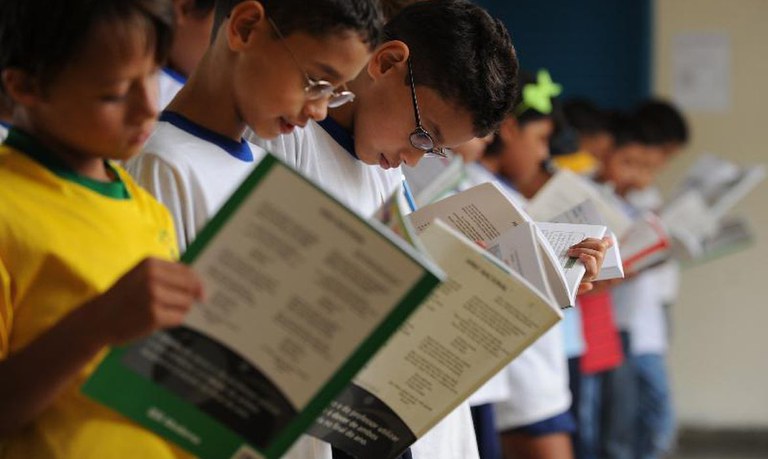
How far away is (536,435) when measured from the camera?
3.29 meters

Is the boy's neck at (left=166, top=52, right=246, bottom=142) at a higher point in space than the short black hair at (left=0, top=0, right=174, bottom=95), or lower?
lower

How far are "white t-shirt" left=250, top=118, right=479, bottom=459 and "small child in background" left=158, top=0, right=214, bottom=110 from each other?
308mm

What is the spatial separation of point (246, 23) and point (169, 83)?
70 centimetres

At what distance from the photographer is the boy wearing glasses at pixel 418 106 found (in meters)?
1.99

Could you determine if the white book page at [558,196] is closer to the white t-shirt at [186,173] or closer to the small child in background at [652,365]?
the white t-shirt at [186,173]

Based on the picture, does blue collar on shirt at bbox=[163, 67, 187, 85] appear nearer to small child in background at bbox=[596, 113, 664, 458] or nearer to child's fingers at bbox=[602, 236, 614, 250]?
child's fingers at bbox=[602, 236, 614, 250]

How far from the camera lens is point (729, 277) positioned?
6.46 metres

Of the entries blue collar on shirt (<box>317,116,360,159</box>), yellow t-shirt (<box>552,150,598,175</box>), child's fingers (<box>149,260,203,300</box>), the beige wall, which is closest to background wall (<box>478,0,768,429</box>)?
the beige wall

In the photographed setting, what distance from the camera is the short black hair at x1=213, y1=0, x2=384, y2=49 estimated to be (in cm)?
164

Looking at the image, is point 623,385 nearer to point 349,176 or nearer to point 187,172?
point 349,176

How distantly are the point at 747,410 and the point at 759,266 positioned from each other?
721mm

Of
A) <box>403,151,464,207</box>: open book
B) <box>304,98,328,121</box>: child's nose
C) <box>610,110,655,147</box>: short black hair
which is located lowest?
<box>610,110,655,147</box>: short black hair

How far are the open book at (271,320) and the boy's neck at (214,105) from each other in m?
0.48

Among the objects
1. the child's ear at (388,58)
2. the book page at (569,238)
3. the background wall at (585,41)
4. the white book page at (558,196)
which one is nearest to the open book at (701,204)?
the white book page at (558,196)
